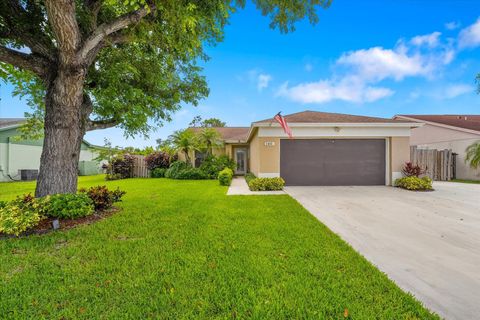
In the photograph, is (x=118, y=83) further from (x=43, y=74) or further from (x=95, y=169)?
(x=95, y=169)

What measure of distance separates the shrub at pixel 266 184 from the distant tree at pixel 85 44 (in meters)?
5.19

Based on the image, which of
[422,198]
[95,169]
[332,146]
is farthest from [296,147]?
[95,169]

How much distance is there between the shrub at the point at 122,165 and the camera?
16.0m

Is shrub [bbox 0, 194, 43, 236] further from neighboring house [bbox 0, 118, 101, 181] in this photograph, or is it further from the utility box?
the utility box

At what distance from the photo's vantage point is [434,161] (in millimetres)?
12867

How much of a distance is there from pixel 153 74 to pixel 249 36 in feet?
19.9

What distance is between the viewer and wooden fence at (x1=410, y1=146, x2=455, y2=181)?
41.9 feet

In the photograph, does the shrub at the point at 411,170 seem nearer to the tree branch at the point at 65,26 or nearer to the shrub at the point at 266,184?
the shrub at the point at 266,184

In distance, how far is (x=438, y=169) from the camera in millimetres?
12938

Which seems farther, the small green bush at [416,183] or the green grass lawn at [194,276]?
the small green bush at [416,183]

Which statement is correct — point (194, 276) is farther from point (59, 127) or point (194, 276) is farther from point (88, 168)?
point (88, 168)

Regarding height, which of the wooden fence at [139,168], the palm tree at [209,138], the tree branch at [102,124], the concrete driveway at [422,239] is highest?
the palm tree at [209,138]

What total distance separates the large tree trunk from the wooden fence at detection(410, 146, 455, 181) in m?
16.5

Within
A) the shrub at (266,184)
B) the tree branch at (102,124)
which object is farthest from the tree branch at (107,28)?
the shrub at (266,184)
